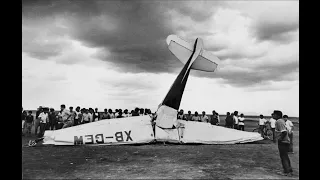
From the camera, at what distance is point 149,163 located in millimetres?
7789

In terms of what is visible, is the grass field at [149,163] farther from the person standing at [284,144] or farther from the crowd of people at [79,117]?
the crowd of people at [79,117]

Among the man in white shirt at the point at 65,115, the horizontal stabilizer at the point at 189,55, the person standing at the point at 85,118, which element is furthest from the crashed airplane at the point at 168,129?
the person standing at the point at 85,118

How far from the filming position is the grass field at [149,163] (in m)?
6.43

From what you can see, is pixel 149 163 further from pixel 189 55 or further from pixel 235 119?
pixel 235 119

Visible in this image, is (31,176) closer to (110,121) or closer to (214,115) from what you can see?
(110,121)

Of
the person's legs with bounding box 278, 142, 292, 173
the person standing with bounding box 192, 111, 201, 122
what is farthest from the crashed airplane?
the person's legs with bounding box 278, 142, 292, 173

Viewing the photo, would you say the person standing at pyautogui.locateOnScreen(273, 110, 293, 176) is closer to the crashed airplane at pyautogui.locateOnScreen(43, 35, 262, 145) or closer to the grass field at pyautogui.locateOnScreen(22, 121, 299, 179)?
the grass field at pyautogui.locateOnScreen(22, 121, 299, 179)

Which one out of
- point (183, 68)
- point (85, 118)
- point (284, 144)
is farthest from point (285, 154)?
point (85, 118)

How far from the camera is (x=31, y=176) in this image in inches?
242

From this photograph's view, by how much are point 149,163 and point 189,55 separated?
709 centimetres

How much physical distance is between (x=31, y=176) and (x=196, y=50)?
9.75 meters
